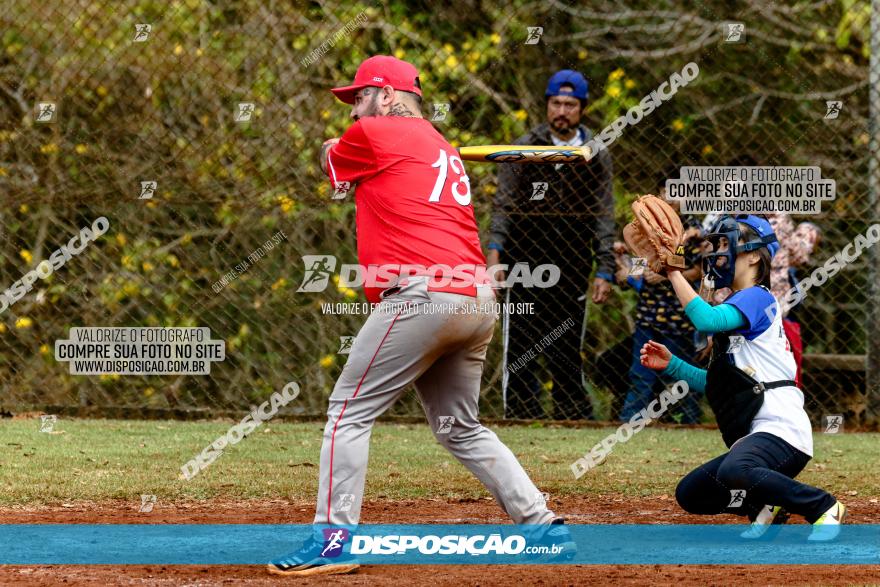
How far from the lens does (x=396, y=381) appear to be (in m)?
4.51

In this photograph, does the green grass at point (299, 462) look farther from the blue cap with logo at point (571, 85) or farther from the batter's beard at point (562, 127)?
the blue cap with logo at point (571, 85)

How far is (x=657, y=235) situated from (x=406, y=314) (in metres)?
1.21

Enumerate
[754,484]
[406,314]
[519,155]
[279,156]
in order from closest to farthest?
[406,314], [754,484], [519,155], [279,156]

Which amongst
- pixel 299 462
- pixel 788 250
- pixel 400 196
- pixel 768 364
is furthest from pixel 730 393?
pixel 788 250

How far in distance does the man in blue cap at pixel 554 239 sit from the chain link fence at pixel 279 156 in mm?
323

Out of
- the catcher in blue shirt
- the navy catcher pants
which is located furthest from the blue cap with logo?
the navy catcher pants

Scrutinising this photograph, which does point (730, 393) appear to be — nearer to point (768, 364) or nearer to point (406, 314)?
point (768, 364)

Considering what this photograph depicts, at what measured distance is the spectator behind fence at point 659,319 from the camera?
8523 millimetres

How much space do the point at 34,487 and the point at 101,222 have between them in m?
3.74

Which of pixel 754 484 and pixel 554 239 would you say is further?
pixel 554 239

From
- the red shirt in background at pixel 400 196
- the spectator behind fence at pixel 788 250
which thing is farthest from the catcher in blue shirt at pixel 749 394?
the spectator behind fence at pixel 788 250

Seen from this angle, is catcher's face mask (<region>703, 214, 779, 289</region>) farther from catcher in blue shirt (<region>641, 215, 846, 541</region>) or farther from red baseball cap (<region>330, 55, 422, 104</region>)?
red baseball cap (<region>330, 55, 422, 104</region>)

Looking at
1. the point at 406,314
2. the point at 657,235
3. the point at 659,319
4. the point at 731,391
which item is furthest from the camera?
the point at 659,319

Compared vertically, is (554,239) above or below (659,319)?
above
